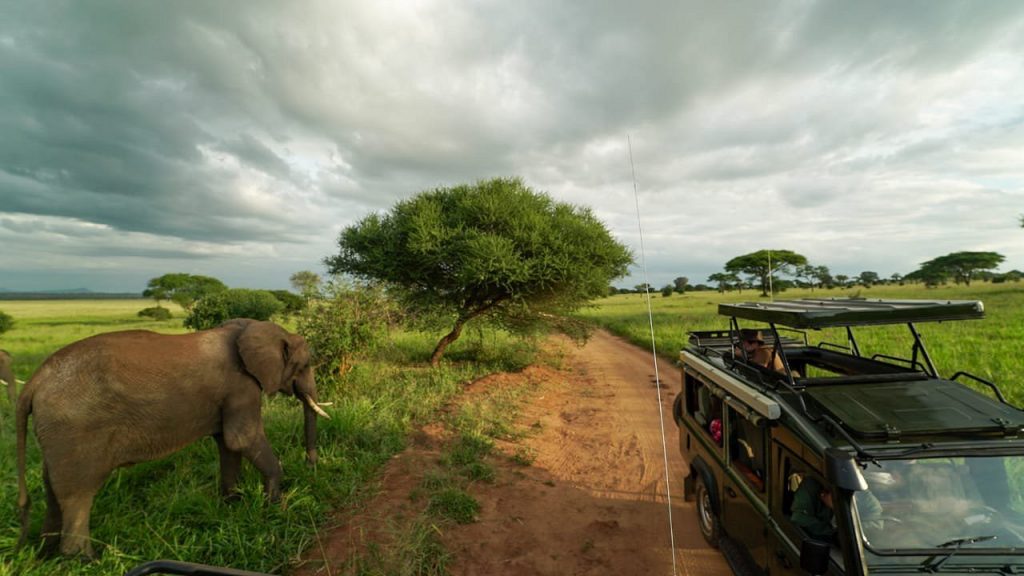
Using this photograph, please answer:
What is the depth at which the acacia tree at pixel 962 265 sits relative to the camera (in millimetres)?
61406

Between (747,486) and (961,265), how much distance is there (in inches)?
3572

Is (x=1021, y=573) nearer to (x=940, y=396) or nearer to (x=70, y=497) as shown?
(x=940, y=396)

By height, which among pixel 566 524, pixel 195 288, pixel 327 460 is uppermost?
pixel 195 288

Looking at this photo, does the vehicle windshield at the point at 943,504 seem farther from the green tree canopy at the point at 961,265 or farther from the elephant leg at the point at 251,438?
the green tree canopy at the point at 961,265

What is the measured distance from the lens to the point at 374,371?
37.0 ft

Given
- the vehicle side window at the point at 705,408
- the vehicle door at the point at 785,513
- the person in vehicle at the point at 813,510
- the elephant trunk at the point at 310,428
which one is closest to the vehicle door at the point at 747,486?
the vehicle door at the point at 785,513

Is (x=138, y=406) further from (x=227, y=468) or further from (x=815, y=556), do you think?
(x=815, y=556)

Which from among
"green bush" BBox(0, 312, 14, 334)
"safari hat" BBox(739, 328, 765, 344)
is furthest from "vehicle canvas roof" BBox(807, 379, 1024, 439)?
"green bush" BBox(0, 312, 14, 334)

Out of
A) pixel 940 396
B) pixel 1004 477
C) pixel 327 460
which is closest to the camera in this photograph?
pixel 1004 477

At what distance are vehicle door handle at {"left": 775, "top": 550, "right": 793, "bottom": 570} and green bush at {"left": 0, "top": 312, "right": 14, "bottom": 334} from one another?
37642 mm

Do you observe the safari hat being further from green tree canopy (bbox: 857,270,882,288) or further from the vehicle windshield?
green tree canopy (bbox: 857,270,882,288)

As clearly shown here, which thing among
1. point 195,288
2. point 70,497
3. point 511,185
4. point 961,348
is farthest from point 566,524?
point 195,288

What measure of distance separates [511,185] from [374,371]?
7.15 m

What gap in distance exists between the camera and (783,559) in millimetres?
2816
